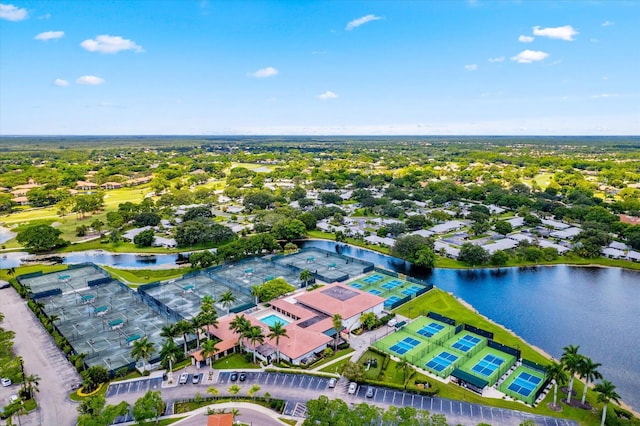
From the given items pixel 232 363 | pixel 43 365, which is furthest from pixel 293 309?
pixel 43 365

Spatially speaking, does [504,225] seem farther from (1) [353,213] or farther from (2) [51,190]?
(2) [51,190]

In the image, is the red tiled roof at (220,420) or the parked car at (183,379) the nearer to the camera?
the red tiled roof at (220,420)

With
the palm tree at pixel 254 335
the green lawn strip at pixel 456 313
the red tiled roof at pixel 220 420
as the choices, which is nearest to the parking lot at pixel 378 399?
the palm tree at pixel 254 335

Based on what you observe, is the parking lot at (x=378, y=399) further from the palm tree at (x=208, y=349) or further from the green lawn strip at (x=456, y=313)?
the green lawn strip at (x=456, y=313)

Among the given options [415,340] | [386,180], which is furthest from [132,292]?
[386,180]

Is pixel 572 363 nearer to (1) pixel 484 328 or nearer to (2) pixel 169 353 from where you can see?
(1) pixel 484 328
